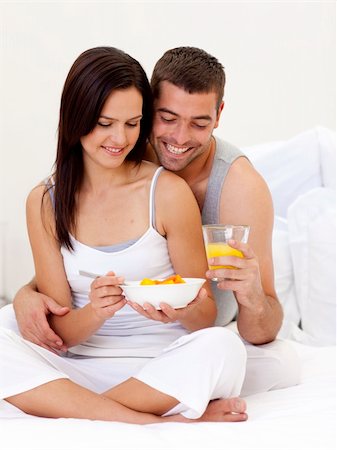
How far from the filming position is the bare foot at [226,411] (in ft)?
6.38

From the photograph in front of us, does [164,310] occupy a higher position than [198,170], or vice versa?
[198,170]

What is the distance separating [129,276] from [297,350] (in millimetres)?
913

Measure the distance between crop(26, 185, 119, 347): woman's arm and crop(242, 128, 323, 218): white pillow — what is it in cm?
156

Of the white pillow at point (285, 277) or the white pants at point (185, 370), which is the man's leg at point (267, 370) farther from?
the white pillow at point (285, 277)

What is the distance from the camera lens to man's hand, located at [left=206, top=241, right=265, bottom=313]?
1900 mm

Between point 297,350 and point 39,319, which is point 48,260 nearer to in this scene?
point 39,319

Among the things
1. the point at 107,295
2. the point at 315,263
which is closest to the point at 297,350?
the point at 315,263

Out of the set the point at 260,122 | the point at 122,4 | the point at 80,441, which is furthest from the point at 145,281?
the point at 122,4

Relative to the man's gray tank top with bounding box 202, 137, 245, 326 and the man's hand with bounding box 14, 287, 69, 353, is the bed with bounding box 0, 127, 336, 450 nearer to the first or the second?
the man's hand with bounding box 14, 287, 69, 353

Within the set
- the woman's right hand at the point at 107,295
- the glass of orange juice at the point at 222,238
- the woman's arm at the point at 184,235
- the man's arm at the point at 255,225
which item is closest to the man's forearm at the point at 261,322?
the man's arm at the point at 255,225

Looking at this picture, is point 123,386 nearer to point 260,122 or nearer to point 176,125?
point 176,125

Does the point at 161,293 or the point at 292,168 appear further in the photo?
the point at 292,168

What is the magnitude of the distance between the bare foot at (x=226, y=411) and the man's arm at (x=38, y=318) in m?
0.52

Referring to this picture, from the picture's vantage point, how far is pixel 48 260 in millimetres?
2305
